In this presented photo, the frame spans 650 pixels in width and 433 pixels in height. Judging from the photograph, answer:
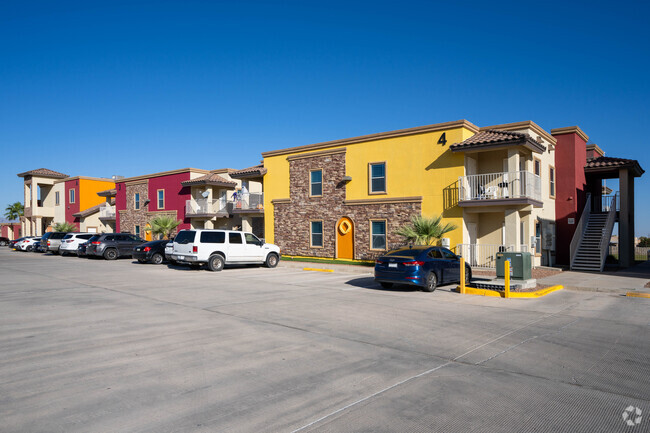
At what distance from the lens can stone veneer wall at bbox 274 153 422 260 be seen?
81.4ft

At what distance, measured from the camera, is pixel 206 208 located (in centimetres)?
3781

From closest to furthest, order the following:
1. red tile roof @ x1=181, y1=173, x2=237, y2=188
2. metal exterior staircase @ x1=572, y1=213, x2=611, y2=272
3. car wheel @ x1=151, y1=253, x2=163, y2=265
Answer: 1. metal exterior staircase @ x1=572, y1=213, x2=611, y2=272
2. car wheel @ x1=151, y1=253, x2=163, y2=265
3. red tile roof @ x1=181, y1=173, x2=237, y2=188

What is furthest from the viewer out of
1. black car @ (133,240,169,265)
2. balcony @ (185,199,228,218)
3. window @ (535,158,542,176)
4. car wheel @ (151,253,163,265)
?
balcony @ (185,199,228,218)

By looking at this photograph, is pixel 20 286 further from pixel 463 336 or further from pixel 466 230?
pixel 466 230

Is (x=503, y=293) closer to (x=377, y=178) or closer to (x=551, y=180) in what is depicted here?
(x=377, y=178)

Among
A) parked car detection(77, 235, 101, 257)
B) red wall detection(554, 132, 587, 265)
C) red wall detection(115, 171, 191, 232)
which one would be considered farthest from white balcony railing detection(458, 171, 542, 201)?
red wall detection(115, 171, 191, 232)

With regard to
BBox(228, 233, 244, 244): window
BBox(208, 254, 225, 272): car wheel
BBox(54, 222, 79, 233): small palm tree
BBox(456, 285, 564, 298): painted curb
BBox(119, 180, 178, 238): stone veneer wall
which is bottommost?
BBox(456, 285, 564, 298): painted curb

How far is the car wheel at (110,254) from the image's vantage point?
28969 mm

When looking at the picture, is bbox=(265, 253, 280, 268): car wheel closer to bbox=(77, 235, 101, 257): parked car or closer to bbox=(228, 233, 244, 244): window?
bbox=(228, 233, 244, 244): window

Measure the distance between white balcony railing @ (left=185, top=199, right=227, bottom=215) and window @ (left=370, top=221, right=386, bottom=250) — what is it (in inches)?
625

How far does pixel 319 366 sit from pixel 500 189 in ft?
58.6

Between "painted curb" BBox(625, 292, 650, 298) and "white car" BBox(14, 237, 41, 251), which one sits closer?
"painted curb" BBox(625, 292, 650, 298)

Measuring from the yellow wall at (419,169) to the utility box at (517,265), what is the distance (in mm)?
7407

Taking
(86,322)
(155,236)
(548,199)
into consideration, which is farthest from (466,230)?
(155,236)
